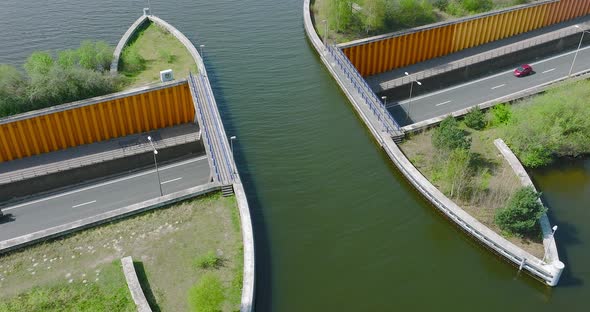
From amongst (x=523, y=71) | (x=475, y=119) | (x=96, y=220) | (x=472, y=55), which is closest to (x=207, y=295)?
(x=96, y=220)

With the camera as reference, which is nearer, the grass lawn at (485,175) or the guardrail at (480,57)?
the grass lawn at (485,175)

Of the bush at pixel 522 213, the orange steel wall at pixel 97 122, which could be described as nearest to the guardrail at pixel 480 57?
the bush at pixel 522 213

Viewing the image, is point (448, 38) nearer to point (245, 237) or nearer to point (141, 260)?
point (245, 237)

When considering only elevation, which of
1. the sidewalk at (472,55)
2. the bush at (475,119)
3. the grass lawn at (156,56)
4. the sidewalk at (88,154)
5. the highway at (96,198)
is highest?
the grass lawn at (156,56)

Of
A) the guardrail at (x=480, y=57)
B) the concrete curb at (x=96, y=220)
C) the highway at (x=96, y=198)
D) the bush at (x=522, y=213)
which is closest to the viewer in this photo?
the concrete curb at (x=96, y=220)

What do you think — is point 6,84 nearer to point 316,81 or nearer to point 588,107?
point 316,81

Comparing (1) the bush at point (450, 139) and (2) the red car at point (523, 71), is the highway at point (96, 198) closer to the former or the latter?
(1) the bush at point (450, 139)
